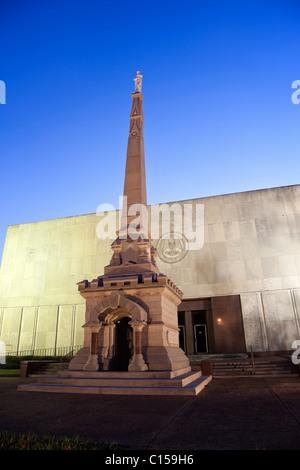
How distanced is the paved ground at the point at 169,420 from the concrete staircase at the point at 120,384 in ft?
2.80

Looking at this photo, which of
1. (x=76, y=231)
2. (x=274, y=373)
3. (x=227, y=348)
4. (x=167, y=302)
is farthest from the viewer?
(x=76, y=231)

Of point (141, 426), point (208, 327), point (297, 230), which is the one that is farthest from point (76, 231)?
point (141, 426)

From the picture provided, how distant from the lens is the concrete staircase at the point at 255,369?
62.0ft

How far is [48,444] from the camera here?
15.5ft

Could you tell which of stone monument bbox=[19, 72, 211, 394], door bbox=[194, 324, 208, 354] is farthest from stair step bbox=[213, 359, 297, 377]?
door bbox=[194, 324, 208, 354]

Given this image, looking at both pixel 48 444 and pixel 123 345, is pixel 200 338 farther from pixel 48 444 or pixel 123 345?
pixel 48 444

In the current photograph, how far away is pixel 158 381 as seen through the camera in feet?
38.3

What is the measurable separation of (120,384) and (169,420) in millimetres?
5905

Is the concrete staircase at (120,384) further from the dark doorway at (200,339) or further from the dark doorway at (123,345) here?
the dark doorway at (200,339)

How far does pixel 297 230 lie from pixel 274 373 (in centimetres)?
1584

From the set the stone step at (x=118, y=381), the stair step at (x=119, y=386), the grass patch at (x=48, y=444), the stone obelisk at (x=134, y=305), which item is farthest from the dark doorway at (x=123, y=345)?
the grass patch at (x=48, y=444)

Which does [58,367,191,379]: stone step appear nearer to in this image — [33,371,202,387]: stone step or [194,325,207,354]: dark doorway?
[33,371,202,387]: stone step

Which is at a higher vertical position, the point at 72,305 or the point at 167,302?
the point at 72,305
